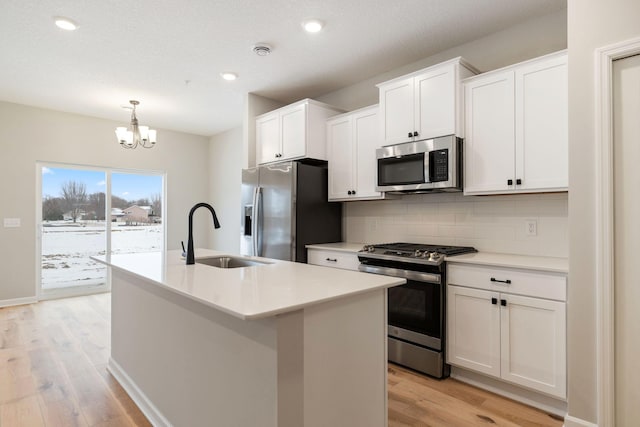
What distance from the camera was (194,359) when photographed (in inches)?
70.4

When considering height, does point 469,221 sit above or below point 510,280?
above

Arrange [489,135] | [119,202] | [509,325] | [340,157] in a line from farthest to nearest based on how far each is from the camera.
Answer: [119,202] → [340,157] → [489,135] → [509,325]

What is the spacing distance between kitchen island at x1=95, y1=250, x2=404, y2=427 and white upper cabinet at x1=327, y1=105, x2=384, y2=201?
1605 millimetres

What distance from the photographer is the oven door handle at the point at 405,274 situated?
8.59ft

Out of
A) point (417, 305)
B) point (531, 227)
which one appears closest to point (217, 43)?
point (417, 305)

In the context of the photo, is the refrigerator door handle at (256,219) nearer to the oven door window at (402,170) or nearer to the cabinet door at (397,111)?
the oven door window at (402,170)

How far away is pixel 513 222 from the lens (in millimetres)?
2814

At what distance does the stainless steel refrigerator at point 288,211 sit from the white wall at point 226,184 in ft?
6.16

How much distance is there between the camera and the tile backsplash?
2633 millimetres

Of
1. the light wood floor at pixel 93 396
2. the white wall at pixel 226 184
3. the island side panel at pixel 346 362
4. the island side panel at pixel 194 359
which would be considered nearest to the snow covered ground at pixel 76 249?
the white wall at pixel 226 184

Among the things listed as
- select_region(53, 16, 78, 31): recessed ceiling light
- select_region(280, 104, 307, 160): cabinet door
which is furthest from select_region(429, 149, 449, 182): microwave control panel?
select_region(53, 16, 78, 31): recessed ceiling light

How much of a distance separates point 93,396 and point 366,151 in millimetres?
2931

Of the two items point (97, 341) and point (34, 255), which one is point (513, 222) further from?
point (34, 255)

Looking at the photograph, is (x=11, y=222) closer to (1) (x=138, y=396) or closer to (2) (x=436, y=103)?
(1) (x=138, y=396)
